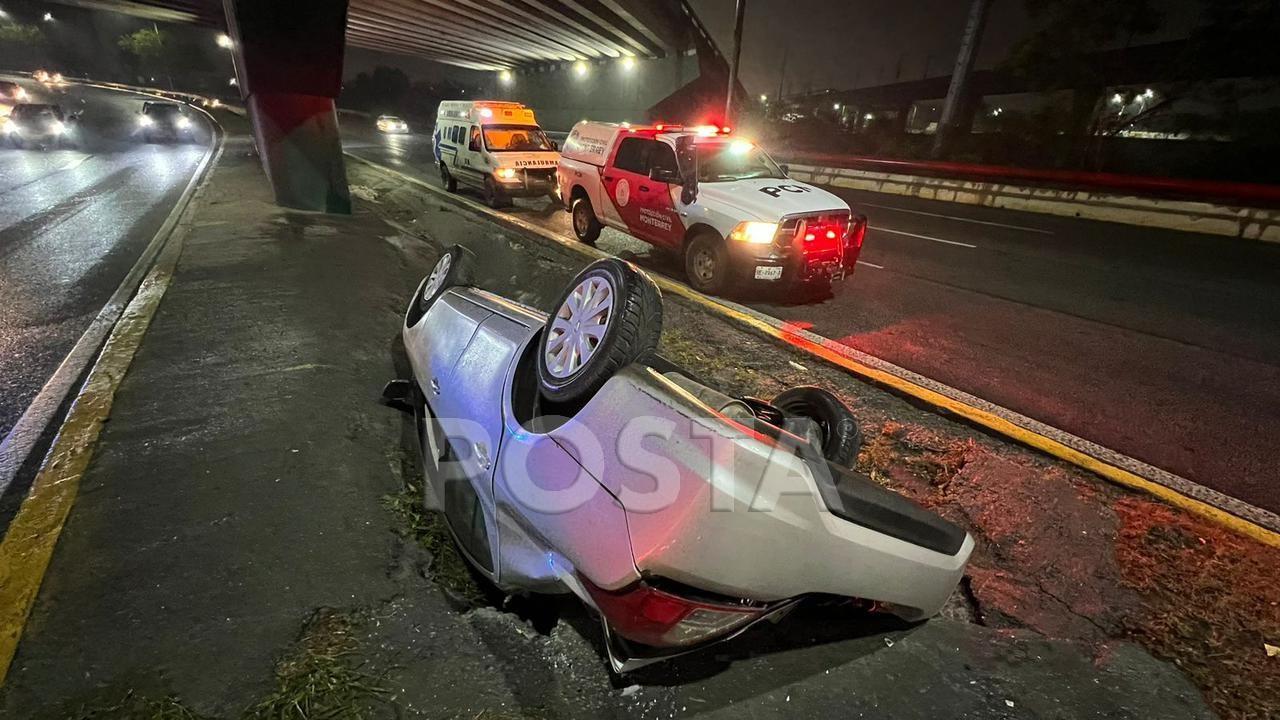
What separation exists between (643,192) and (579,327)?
602 cm

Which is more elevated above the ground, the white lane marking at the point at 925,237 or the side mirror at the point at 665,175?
the side mirror at the point at 665,175

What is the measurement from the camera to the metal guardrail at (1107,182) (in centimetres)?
1191

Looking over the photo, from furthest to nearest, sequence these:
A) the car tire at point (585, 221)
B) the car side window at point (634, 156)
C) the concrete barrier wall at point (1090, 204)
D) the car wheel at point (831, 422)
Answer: the concrete barrier wall at point (1090, 204) → the car tire at point (585, 221) → the car side window at point (634, 156) → the car wheel at point (831, 422)

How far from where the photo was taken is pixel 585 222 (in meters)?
9.55

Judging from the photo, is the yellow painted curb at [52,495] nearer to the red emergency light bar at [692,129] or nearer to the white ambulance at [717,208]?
the white ambulance at [717,208]

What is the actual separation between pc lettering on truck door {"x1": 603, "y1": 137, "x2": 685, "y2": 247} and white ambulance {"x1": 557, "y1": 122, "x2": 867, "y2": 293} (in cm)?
1

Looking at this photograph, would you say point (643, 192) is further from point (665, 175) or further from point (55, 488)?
point (55, 488)

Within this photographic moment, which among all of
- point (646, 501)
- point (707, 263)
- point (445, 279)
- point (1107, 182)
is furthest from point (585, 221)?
point (1107, 182)

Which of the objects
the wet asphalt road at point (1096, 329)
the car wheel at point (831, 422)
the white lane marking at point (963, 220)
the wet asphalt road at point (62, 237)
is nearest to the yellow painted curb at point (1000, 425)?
the wet asphalt road at point (1096, 329)

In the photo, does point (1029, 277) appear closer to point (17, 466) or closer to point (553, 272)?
point (553, 272)

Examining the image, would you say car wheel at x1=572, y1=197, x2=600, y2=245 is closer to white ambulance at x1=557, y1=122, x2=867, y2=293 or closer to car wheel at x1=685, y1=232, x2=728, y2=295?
white ambulance at x1=557, y1=122, x2=867, y2=293

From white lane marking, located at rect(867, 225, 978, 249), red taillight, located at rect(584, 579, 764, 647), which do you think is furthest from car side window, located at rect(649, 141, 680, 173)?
red taillight, located at rect(584, 579, 764, 647)

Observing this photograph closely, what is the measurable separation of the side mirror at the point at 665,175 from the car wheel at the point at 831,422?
4.74m

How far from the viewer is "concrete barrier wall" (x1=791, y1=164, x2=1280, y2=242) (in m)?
11.6
